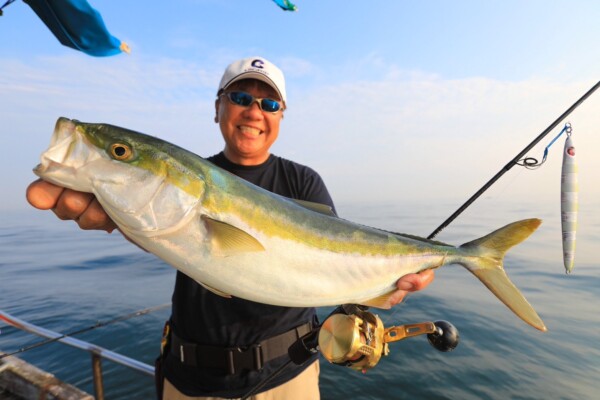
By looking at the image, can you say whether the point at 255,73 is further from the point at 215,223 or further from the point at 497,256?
the point at 497,256

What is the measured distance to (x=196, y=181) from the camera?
207 cm

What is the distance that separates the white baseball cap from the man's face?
2.9 inches

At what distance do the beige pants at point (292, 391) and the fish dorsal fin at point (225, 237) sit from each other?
1447mm

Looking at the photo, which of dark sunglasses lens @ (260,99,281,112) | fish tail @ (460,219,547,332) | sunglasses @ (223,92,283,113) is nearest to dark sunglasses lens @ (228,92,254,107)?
sunglasses @ (223,92,283,113)

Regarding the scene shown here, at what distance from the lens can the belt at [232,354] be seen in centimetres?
272

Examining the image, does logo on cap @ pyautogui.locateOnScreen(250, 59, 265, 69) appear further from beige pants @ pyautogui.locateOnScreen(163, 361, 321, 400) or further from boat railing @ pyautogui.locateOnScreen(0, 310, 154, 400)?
boat railing @ pyautogui.locateOnScreen(0, 310, 154, 400)

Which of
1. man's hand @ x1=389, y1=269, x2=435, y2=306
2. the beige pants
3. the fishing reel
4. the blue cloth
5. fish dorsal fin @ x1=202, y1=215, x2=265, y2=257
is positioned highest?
the blue cloth

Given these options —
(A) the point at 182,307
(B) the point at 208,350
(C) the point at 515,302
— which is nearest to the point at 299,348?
(B) the point at 208,350

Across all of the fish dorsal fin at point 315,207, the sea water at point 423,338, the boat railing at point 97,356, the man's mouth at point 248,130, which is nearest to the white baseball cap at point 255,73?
the man's mouth at point 248,130

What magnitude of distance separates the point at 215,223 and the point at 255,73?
68.1 inches

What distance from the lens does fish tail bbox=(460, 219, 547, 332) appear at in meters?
2.84

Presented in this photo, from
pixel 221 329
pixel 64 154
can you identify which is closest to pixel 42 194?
pixel 64 154

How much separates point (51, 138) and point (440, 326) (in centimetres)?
311

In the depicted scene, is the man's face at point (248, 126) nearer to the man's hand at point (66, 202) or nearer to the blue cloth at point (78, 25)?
the man's hand at point (66, 202)
